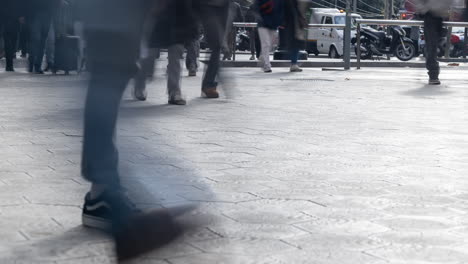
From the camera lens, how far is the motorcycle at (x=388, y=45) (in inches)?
1082

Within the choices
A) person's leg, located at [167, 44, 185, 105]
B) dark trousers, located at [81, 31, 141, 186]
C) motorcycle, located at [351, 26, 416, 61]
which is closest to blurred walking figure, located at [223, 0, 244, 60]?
person's leg, located at [167, 44, 185, 105]

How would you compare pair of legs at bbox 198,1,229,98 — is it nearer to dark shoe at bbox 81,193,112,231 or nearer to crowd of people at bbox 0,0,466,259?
crowd of people at bbox 0,0,466,259

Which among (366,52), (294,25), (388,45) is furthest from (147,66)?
(388,45)

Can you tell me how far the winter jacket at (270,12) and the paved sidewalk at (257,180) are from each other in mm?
221

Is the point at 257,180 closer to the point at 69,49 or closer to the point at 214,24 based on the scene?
the point at 214,24

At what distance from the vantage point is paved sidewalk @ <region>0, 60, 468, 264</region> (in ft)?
10.9

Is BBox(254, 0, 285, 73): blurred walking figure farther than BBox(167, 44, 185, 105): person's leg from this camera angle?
No

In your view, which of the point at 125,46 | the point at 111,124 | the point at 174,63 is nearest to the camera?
the point at 174,63

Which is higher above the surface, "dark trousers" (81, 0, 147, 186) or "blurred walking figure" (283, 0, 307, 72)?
"blurred walking figure" (283, 0, 307, 72)

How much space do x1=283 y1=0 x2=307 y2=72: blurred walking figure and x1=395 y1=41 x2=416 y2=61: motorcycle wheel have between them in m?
25.1

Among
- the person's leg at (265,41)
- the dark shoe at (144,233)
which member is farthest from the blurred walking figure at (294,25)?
the dark shoe at (144,233)

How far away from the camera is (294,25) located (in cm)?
271

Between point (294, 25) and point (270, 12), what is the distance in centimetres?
11

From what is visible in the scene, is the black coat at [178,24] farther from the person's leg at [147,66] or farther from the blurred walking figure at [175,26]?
the person's leg at [147,66]
